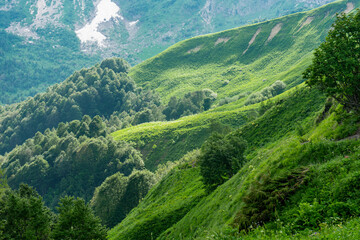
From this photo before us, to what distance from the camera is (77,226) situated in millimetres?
37031

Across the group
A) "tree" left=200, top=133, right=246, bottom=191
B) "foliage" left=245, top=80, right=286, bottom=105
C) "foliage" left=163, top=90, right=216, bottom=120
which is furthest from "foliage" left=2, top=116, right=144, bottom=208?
"tree" left=200, top=133, right=246, bottom=191

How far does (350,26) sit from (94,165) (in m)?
117

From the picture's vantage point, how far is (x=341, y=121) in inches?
983

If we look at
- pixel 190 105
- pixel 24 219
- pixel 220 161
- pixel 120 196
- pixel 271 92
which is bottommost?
Result: pixel 120 196

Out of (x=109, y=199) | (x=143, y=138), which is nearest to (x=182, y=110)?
(x=143, y=138)

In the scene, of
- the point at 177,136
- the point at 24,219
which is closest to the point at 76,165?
the point at 177,136

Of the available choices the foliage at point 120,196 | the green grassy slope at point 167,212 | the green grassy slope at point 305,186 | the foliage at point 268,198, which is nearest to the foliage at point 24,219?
the green grassy slope at point 167,212

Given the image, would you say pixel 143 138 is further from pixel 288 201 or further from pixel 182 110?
pixel 288 201

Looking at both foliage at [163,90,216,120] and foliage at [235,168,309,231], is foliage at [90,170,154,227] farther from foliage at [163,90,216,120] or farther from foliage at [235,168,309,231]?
foliage at [163,90,216,120]

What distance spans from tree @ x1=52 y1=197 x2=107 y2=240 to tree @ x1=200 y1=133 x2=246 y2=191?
15723 millimetres

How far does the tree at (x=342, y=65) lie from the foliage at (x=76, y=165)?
96759mm

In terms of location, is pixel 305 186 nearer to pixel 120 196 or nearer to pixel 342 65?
pixel 342 65

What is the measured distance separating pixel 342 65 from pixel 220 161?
20.8 meters

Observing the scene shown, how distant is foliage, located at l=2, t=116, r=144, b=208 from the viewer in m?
121
